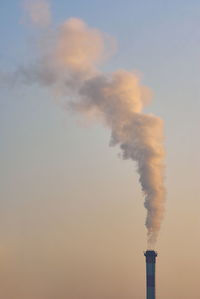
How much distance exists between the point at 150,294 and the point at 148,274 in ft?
7.66

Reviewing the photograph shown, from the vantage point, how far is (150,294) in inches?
3334

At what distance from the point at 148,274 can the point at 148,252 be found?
2.75 m

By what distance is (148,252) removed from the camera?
86188mm

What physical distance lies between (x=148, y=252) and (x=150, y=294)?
494 centimetres

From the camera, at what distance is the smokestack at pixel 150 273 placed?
84.3 metres

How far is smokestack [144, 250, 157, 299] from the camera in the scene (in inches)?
3319

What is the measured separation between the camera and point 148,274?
8481cm

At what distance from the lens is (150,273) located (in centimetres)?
8475
